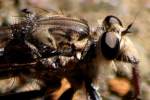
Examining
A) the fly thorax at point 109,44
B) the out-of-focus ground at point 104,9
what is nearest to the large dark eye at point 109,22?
the fly thorax at point 109,44

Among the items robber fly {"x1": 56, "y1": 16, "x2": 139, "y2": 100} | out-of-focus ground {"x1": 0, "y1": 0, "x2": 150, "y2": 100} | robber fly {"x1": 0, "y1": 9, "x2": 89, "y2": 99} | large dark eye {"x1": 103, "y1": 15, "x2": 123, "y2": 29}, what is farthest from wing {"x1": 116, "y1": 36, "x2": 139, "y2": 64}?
out-of-focus ground {"x1": 0, "y1": 0, "x2": 150, "y2": 100}

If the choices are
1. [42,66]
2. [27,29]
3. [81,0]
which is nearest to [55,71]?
[42,66]

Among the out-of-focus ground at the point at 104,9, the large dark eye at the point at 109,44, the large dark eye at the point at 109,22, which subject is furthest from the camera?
the out-of-focus ground at the point at 104,9

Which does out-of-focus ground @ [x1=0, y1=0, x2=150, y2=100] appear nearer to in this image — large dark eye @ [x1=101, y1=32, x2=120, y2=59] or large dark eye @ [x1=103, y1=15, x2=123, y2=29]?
large dark eye @ [x1=103, y1=15, x2=123, y2=29]

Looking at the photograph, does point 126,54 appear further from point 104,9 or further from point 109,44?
point 104,9

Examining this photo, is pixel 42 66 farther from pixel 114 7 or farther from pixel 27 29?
pixel 114 7

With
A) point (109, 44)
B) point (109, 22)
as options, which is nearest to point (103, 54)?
point (109, 44)

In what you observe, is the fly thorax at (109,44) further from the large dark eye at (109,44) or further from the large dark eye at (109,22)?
the large dark eye at (109,22)
